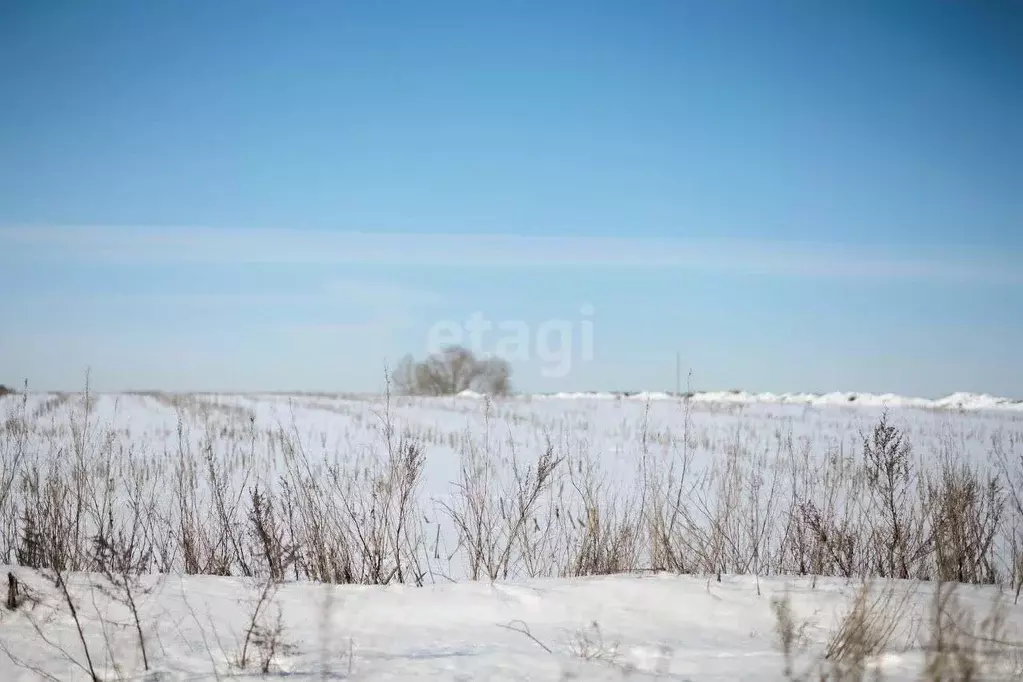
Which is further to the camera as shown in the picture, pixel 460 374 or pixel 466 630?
pixel 460 374

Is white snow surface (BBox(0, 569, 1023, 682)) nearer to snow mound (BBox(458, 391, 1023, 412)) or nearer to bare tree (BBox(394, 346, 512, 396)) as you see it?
snow mound (BBox(458, 391, 1023, 412))

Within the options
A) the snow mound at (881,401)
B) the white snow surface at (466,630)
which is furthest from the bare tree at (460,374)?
the white snow surface at (466,630)

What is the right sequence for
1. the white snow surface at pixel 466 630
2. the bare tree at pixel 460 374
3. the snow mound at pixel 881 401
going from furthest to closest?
the bare tree at pixel 460 374, the snow mound at pixel 881 401, the white snow surface at pixel 466 630

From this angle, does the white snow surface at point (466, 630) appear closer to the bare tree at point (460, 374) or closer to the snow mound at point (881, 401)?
the snow mound at point (881, 401)

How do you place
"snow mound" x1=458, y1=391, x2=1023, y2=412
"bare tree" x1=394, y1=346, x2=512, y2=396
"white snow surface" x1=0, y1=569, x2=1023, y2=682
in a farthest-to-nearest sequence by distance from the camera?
"bare tree" x1=394, y1=346, x2=512, y2=396, "snow mound" x1=458, y1=391, x2=1023, y2=412, "white snow surface" x1=0, y1=569, x2=1023, y2=682

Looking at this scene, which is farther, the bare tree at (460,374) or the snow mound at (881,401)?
the bare tree at (460,374)

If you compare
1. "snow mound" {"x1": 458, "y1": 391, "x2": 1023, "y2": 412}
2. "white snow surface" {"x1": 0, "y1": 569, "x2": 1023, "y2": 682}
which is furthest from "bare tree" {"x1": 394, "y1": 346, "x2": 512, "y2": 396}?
"white snow surface" {"x1": 0, "y1": 569, "x2": 1023, "y2": 682}

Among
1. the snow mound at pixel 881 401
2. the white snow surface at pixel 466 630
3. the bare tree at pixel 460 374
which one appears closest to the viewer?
the white snow surface at pixel 466 630

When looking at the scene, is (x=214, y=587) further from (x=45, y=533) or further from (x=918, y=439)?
(x=918, y=439)

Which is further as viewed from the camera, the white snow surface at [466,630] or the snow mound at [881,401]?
the snow mound at [881,401]

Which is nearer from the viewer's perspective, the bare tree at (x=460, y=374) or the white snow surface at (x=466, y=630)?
the white snow surface at (x=466, y=630)

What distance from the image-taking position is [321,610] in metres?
2.99

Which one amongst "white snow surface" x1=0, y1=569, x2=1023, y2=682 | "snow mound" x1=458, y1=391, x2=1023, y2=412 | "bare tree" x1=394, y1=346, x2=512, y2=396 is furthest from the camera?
"bare tree" x1=394, y1=346, x2=512, y2=396

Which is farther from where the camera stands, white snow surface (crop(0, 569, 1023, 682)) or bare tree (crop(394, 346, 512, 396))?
bare tree (crop(394, 346, 512, 396))
